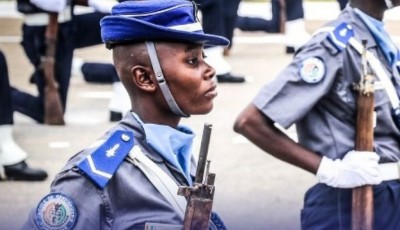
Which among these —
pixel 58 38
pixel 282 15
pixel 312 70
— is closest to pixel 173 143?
pixel 312 70

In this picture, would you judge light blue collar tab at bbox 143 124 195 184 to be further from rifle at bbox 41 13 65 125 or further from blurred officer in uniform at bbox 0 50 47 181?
rifle at bbox 41 13 65 125

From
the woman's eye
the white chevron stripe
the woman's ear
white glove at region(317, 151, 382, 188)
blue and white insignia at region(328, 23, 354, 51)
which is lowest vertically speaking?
white glove at region(317, 151, 382, 188)

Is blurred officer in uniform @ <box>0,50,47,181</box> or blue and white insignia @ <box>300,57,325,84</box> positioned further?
blurred officer in uniform @ <box>0,50,47,181</box>

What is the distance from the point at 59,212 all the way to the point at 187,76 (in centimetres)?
50

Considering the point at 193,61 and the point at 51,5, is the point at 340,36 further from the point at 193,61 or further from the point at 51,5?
the point at 51,5

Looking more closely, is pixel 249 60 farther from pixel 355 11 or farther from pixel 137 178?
pixel 137 178

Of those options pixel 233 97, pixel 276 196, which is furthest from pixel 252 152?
pixel 233 97

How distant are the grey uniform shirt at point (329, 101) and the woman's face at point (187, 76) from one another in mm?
1109

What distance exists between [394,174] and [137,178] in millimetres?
1547

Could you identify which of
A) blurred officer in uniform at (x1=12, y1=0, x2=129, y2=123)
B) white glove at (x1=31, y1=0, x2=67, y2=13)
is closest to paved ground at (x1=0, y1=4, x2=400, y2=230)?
blurred officer in uniform at (x1=12, y1=0, x2=129, y2=123)

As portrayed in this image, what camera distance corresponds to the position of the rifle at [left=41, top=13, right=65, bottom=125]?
8.02m

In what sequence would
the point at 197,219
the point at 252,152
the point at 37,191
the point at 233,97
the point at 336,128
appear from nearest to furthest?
the point at 197,219 → the point at 336,128 → the point at 37,191 → the point at 252,152 → the point at 233,97

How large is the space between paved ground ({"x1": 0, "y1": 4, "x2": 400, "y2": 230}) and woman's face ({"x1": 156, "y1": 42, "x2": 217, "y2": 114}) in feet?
7.52

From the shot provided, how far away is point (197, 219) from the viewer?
109 inches
